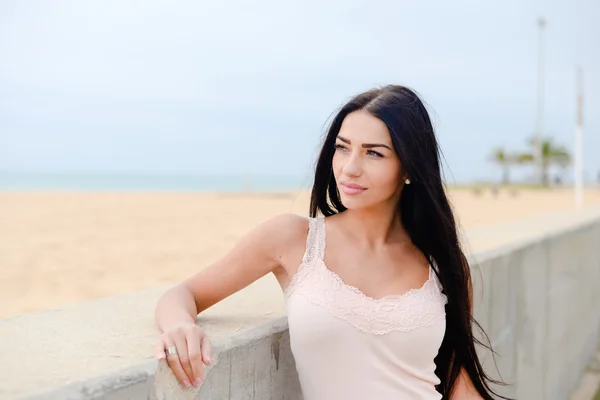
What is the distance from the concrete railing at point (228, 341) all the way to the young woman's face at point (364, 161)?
16.7 inches

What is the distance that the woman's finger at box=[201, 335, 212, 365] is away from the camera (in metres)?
1.63

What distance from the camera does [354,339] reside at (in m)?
2.04

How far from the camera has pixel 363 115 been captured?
2.28 m

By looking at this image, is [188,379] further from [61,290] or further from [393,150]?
[61,290]

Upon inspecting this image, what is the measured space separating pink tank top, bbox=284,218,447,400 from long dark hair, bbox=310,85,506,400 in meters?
0.21

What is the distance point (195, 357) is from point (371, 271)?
781 mm

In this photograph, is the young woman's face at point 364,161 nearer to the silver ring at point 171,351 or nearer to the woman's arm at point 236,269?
the woman's arm at point 236,269

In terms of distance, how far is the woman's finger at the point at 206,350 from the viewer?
1.63 metres

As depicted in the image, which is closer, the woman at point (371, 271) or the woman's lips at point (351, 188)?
the woman at point (371, 271)

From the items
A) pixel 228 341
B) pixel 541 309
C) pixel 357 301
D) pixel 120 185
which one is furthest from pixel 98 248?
pixel 120 185

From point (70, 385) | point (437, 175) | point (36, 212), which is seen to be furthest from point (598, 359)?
point (36, 212)

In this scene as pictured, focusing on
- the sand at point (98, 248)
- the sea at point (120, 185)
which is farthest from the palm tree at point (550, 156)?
the sand at point (98, 248)

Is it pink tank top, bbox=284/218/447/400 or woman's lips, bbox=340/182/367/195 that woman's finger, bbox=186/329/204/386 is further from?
woman's lips, bbox=340/182/367/195

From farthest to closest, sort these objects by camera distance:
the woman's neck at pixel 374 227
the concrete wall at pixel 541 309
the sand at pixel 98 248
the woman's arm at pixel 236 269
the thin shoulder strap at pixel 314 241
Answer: the sand at pixel 98 248 → the concrete wall at pixel 541 309 → the woman's neck at pixel 374 227 → the thin shoulder strap at pixel 314 241 → the woman's arm at pixel 236 269
